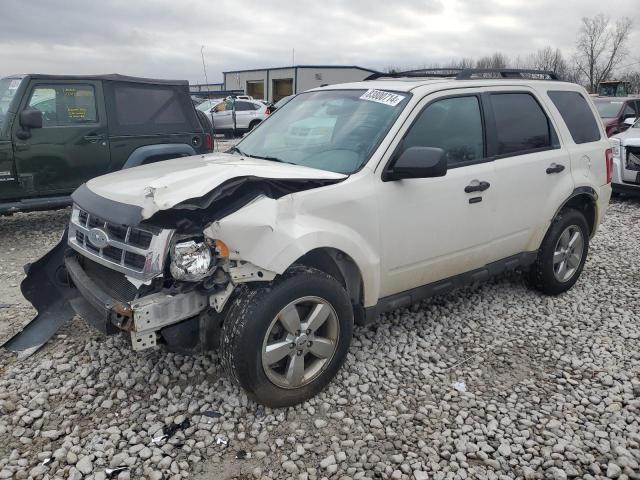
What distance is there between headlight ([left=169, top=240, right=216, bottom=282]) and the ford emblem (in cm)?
52

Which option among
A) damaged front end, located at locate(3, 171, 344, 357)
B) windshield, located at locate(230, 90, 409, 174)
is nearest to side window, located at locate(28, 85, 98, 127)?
windshield, located at locate(230, 90, 409, 174)

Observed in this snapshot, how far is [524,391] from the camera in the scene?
338 cm

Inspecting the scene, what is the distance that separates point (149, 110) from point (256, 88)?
4144 centimetres

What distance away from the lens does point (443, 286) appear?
392 centimetres

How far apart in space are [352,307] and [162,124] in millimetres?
5257

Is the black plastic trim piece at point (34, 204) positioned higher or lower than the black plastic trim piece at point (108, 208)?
lower

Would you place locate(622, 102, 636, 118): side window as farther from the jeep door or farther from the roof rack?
the jeep door

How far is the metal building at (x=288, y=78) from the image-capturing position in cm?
4194

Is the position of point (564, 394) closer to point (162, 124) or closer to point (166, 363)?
point (166, 363)

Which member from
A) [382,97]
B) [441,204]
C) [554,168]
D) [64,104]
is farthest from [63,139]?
[554,168]

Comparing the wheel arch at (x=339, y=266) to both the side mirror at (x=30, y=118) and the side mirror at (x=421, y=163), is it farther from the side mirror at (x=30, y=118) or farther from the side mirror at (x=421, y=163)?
the side mirror at (x=30, y=118)

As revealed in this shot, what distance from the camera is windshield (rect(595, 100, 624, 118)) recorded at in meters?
13.5

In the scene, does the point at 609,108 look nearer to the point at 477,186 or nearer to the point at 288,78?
the point at 477,186

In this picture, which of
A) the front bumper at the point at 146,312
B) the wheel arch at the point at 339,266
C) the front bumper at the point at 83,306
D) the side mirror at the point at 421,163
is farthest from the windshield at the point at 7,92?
the side mirror at the point at 421,163
